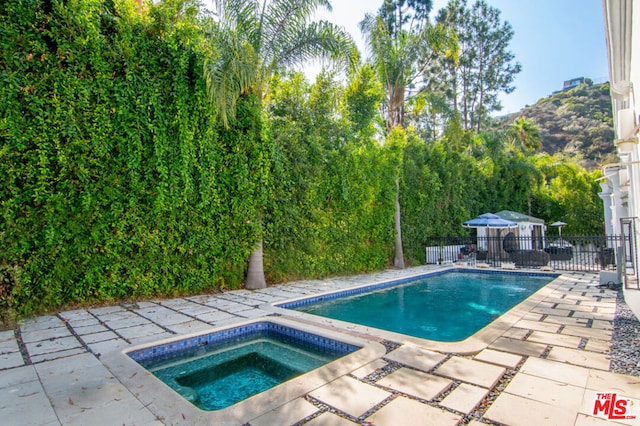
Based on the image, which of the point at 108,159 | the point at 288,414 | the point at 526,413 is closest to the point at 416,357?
the point at 526,413

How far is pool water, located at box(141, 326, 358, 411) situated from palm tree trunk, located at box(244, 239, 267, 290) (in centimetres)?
342

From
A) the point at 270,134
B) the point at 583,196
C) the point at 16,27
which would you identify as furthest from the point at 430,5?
the point at 16,27

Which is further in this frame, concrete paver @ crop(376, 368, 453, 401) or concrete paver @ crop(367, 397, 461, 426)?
concrete paver @ crop(376, 368, 453, 401)

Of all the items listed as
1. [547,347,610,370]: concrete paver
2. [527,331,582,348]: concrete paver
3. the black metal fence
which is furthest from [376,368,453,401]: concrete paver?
the black metal fence

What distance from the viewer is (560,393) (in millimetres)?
3000

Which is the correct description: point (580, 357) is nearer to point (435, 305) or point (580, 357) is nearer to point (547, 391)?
point (547, 391)

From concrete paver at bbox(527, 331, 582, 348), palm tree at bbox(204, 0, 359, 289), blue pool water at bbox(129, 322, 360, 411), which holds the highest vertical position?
palm tree at bbox(204, 0, 359, 289)

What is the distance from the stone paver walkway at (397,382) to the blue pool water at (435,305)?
1.42 meters

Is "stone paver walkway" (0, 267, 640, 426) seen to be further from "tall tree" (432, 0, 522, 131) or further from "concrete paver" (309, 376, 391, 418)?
"tall tree" (432, 0, 522, 131)

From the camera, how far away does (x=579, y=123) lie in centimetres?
4238

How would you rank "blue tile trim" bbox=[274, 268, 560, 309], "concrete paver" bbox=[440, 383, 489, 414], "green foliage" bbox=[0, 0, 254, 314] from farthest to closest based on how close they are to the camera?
"blue tile trim" bbox=[274, 268, 560, 309], "green foliage" bbox=[0, 0, 254, 314], "concrete paver" bbox=[440, 383, 489, 414]

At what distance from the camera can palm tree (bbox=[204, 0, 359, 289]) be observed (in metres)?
7.52

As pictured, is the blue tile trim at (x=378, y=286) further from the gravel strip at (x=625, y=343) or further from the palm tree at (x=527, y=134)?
the palm tree at (x=527, y=134)

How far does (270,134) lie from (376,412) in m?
7.21
